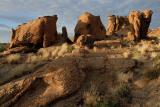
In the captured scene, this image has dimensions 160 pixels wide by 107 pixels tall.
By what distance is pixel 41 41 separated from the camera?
4069 centimetres

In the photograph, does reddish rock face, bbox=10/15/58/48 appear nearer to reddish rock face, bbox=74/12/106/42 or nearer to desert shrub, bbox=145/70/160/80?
reddish rock face, bbox=74/12/106/42

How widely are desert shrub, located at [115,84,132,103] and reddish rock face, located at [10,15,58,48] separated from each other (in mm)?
17996

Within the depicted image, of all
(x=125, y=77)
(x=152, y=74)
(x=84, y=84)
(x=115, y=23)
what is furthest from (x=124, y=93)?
(x=115, y=23)

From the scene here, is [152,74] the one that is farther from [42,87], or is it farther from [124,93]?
[42,87]

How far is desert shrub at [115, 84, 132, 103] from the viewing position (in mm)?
22538

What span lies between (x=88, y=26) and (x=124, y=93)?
2423 cm

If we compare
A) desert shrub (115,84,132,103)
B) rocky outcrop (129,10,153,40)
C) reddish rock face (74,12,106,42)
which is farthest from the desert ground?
rocky outcrop (129,10,153,40)

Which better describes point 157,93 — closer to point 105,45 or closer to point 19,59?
point 19,59

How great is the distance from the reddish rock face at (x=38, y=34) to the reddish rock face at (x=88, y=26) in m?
5.13

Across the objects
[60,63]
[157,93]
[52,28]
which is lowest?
[157,93]

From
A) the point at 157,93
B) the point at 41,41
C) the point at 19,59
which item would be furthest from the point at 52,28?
the point at 157,93

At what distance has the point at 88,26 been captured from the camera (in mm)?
46469

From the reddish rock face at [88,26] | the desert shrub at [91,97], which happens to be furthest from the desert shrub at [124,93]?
the reddish rock face at [88,26]

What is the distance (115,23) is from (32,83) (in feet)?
171
